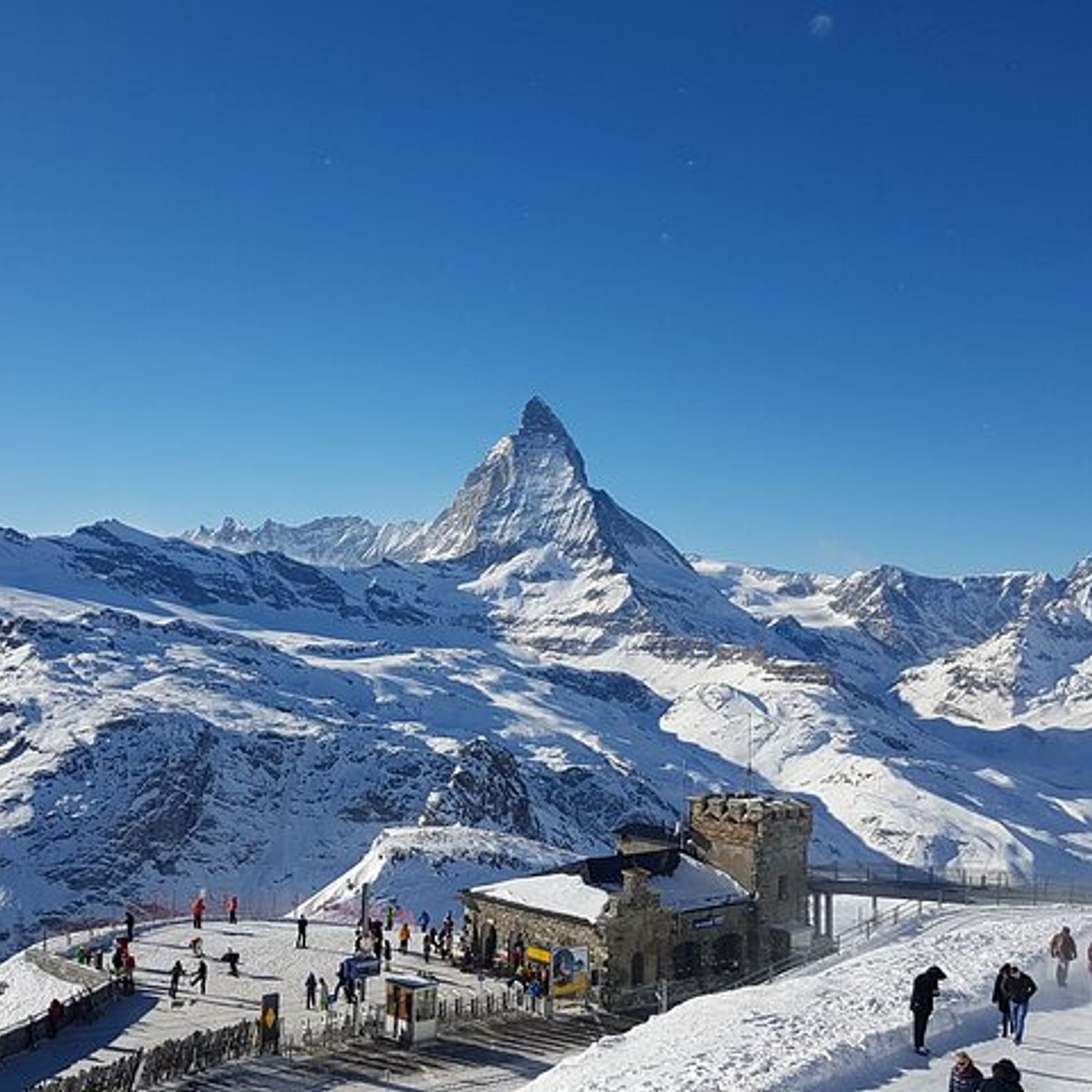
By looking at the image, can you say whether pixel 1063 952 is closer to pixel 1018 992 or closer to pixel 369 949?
pixel 1018 992

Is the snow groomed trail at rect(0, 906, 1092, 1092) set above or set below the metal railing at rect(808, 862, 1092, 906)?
below

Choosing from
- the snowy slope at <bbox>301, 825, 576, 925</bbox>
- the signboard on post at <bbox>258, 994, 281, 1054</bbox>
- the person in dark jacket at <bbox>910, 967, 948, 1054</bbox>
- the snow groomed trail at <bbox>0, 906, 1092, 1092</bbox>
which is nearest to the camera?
the snow groomed trail at <bbox>0, 906, 1092, 1092</bbox>

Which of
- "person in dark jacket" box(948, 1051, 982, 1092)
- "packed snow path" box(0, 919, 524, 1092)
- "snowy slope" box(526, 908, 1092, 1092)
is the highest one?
"person in dark jacket" box(948, 1051, 982, 1092)

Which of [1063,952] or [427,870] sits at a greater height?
[1063,952]

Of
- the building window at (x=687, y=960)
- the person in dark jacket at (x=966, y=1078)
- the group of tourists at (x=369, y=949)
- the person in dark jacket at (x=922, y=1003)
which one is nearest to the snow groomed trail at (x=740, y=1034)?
the person in dark jacket at (x=922, y=1003)

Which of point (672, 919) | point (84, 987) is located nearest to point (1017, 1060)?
point (672, 919)

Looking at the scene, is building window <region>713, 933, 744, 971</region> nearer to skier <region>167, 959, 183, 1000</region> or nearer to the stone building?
the stone building

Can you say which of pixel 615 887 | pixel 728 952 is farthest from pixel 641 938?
pixel 728 952

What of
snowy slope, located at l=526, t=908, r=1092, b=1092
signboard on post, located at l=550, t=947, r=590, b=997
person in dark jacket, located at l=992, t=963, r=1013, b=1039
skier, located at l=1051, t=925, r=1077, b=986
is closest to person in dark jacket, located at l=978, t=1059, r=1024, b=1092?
snowy slope, located at l=526, t=908, r=1092, b=1092

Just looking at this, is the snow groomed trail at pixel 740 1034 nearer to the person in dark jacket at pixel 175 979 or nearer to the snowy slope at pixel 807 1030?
the snowy slope at pixel 807 1030
